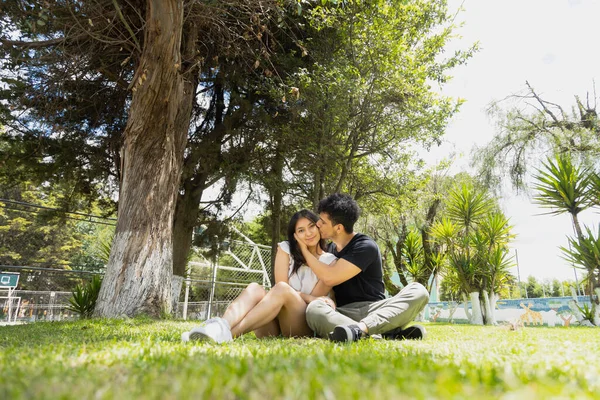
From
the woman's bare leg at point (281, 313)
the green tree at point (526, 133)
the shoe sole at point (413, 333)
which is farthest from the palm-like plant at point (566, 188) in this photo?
the woman's bare leg at point (281, 313)

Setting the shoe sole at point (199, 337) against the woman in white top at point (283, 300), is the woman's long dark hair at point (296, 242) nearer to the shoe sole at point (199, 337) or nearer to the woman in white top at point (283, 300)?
the woman in white top at point (283, 300)

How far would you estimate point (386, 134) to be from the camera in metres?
9.28

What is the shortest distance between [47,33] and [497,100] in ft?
46.4

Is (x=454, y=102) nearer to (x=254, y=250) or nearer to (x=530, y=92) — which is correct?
(x=530, y=92)

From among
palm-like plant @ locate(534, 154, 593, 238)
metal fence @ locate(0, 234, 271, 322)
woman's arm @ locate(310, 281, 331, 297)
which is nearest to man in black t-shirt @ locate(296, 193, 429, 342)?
woman's arm @ locate(310, 281, 331, 297)

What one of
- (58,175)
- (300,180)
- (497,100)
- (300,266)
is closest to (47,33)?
(58,175)

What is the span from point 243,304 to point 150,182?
4.09m

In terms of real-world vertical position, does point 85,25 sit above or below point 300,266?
above

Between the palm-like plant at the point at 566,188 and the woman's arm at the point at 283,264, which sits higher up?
the palm-like plant at the point at 566,188

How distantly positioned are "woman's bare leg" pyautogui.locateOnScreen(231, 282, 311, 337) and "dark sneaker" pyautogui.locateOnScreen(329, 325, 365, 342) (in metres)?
0.54

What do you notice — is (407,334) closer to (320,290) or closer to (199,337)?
(320,290)

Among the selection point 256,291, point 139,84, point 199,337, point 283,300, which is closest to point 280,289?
point 283,300

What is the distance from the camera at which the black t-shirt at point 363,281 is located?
11.8 feet

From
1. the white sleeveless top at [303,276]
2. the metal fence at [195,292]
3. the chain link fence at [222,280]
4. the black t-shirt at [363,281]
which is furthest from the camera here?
the chain link fence at [222,280]
